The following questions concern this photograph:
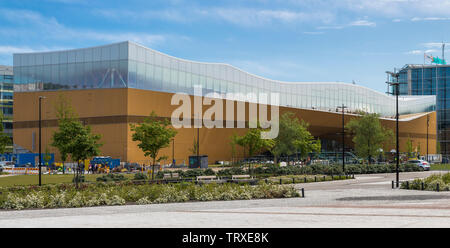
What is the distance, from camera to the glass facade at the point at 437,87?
420ft

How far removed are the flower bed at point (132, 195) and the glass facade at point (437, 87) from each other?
361 ft

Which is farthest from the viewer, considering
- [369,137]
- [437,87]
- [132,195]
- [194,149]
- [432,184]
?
[437,87]

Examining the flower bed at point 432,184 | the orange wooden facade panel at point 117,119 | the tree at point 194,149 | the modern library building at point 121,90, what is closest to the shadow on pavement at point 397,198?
the flower bed at point 432,184

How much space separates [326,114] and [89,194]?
6894cm

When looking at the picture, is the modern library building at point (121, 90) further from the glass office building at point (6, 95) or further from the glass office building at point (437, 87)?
the glass office building at point (437, 87)

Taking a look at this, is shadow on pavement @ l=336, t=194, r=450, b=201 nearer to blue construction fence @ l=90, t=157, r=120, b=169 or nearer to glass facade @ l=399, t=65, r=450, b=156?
blue construction fence @ l=90, t=157, r=120, b=169

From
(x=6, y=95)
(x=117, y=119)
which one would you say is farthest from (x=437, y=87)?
(x=6, y=95)

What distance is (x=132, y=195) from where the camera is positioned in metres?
22.2

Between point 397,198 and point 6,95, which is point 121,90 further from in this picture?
point 6,95

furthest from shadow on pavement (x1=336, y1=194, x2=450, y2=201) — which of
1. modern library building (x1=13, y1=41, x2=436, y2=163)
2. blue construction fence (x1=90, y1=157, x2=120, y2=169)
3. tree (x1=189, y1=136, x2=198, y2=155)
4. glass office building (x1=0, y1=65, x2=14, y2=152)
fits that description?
glass office building (x1=0, y1=65, x2=14, y2=152)

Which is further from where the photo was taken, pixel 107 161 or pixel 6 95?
pixel 6 95

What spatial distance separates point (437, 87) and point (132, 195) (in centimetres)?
12441

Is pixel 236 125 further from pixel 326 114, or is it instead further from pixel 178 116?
pixel 326 114

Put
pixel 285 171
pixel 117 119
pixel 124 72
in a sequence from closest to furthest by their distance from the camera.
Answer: pixel 285 171 < pixel 117 119 < pixel 124 72
